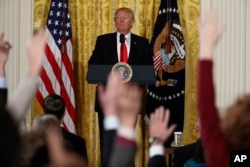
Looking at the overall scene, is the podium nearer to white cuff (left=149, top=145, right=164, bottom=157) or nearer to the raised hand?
the raised hand

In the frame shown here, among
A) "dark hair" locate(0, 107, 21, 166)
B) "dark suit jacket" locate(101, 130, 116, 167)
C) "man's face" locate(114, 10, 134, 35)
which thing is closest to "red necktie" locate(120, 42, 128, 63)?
"man's face" locate(114, 10, 134, 35)

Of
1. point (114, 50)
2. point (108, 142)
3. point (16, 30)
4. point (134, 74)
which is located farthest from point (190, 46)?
point (108, 142)

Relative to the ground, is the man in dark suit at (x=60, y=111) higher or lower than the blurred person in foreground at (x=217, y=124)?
lower

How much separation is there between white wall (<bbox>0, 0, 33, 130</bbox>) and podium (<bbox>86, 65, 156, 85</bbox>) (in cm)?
200

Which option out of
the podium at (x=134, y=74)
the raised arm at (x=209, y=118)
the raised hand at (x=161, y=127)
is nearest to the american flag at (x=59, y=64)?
the podium at (x=134, y=74)

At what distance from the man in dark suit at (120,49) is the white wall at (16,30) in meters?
1.37

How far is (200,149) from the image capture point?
161 inches

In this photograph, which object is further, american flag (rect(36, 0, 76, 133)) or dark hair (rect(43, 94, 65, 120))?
american flag (rect(36, 0, 76, 133))

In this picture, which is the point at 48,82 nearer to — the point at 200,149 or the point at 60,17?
the point at 60,17

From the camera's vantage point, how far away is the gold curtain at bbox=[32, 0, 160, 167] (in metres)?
9.62

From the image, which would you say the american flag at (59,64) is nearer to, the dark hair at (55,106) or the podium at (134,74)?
the podium at (134,74)

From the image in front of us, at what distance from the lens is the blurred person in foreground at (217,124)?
105 inches

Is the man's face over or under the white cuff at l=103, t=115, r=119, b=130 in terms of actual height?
over

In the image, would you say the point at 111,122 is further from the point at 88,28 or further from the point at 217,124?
the point at 88,28
